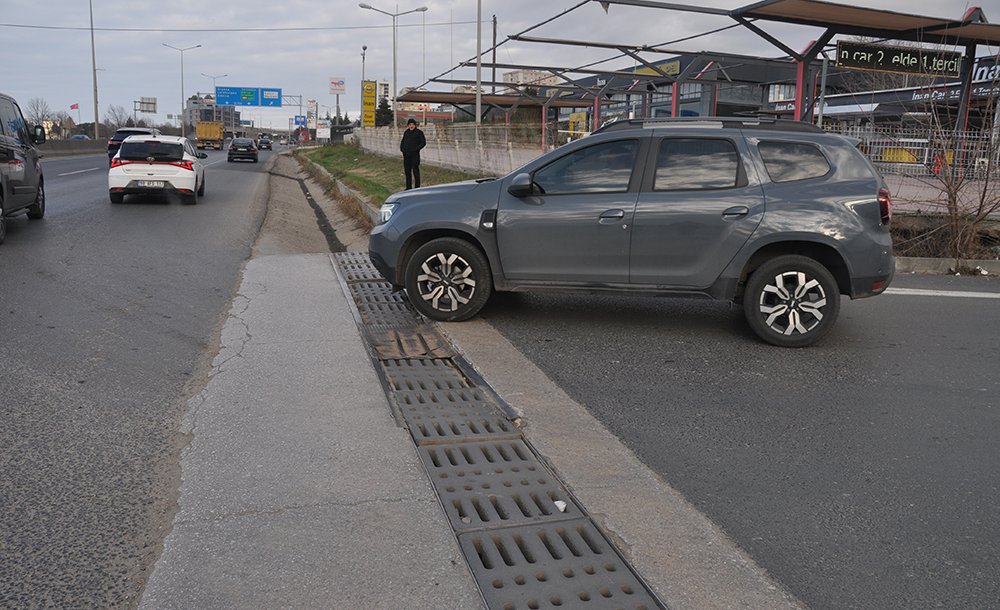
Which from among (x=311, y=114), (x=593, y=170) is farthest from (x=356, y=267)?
(x=311, y=114)

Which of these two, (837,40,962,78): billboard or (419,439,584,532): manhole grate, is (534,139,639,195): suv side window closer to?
(419,439,584,532): manhole grate

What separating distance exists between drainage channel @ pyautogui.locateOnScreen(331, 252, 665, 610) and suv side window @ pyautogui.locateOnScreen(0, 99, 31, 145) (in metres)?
10.3

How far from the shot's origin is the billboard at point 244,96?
97625 mm

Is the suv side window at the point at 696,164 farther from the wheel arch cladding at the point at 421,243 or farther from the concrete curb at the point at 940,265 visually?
the concrete curb at the point at 940,265

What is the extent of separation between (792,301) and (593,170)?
1.96m

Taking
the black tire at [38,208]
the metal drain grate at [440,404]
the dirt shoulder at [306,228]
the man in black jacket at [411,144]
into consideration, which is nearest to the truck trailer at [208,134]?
the dirt shoulder at [306,228]

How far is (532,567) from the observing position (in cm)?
326

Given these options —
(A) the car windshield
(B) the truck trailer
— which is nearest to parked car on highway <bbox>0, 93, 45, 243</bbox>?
(A) the car windshield

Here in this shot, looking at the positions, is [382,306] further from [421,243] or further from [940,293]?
[940,293]

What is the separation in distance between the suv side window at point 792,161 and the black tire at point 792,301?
68 centimetres

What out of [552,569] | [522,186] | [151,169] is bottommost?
[552,569]

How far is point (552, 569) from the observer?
3.25 meters

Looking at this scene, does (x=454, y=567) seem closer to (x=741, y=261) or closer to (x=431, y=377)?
(x=431, y=377)

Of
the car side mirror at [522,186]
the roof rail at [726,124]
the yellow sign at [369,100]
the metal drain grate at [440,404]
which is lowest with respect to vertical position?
the metal drain grate at [440,404]
